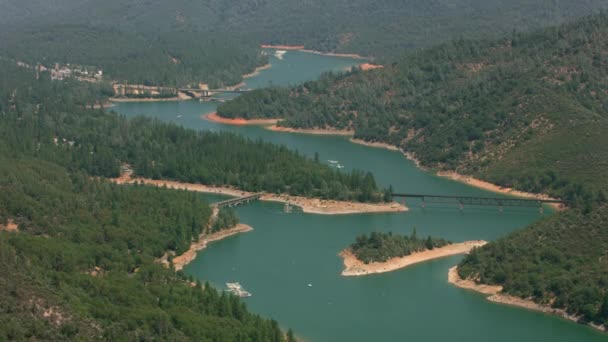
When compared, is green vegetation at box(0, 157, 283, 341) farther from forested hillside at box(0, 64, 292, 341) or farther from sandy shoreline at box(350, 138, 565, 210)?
sandy shoreline at box(350, 138, 565, 210)

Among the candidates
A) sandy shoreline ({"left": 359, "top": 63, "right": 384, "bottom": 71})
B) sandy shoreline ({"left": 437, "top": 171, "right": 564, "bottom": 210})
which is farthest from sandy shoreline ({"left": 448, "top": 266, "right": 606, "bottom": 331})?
sandy shoreline ({"left": 359, "top": 63, "right": 384, "bottom": 71})

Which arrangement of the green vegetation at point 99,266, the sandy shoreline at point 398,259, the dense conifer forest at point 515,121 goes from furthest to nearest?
the sandy shoreline at point 398,259 < the dense conifer forest at point 515,121 < the green vegetation at point 99,266

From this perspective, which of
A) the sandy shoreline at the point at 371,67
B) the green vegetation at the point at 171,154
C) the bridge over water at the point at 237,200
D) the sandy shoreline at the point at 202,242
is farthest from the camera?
the sandy shoreline at the point at 371,67

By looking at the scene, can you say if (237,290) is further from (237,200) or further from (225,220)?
(237,200)

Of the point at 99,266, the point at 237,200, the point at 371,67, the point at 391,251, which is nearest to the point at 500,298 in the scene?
the point at 391,251

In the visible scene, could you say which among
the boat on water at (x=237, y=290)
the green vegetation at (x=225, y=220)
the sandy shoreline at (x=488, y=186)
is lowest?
the boat on water at (x=237, y=290)

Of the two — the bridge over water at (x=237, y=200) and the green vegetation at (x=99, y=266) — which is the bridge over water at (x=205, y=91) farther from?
the green vegetation at (x=99, y=266)

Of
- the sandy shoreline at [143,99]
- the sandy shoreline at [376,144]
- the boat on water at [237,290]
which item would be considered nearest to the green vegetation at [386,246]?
the boat on water at [237,290]
